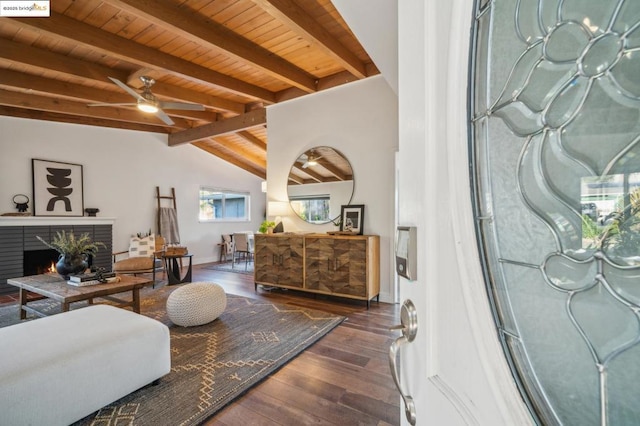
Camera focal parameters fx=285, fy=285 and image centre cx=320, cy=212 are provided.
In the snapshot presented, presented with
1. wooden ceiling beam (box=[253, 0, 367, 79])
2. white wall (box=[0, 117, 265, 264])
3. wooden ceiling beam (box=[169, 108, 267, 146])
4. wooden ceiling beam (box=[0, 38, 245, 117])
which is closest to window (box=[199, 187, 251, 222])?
white wall (box=[0, 117, 265, 264])

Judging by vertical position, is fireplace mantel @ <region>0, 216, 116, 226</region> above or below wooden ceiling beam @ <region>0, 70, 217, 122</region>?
below

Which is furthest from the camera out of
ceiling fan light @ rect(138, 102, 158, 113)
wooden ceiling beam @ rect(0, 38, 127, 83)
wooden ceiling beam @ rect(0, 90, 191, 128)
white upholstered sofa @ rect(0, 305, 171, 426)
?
wooden ceiling beam @ rect(0, 90, 191, 128)

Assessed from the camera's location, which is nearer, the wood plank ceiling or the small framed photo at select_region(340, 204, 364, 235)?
the wood plank ceiling

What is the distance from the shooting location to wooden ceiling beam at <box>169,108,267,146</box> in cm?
515

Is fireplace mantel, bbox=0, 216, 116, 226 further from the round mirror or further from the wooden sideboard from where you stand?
the round mirror

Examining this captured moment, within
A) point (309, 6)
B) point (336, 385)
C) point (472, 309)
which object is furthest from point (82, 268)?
point (472, 309)

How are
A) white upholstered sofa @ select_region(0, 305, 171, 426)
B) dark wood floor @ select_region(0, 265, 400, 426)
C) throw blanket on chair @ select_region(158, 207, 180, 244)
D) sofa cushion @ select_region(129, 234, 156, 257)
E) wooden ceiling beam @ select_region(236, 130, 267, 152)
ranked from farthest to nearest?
wooden ceiling beam @ select_region(236, 130, 267, 152), throw blanket on chair @ select_region(158, 207, 180, 244), sofa cushion @ select_region(129, 234, 156, 257), dark wood floor @ select_region(0, 265, 400, 426), white upholstered sofa @ select_region(0, 305, 171, 426)

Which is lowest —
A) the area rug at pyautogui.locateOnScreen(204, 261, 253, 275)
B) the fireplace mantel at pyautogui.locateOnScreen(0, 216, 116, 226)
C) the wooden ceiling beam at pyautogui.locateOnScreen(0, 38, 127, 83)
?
the area rug at pyautogui.locateOnScreen(204, 261, 253, 275)

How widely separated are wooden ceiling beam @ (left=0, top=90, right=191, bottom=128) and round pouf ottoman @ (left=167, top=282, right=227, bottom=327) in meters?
3.89

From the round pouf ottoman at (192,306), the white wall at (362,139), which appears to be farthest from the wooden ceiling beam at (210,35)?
the round pouf ottoman at (192,306)

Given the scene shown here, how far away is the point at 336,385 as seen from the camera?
76.3 inches

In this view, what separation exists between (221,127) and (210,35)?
109 inches

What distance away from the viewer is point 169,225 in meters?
6.27

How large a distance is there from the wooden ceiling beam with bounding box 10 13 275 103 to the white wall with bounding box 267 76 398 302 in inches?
40.4
